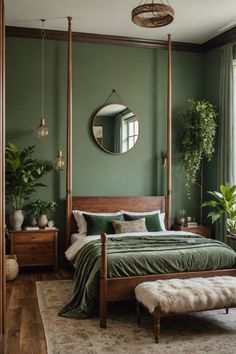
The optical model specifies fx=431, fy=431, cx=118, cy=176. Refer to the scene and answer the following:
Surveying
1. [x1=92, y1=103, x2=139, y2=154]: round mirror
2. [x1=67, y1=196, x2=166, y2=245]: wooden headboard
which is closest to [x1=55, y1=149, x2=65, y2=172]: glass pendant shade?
[x1=67, y1=196, x2=166, y2=245]: wooden headboard

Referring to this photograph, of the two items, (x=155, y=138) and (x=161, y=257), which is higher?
(x=155, y=138)

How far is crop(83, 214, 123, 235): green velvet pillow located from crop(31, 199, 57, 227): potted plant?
51 cm

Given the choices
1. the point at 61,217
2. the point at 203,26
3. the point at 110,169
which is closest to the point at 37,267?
the point at 61,217

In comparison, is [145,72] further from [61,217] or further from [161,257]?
[161,257]

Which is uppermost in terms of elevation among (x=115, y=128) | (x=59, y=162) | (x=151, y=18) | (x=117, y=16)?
(x=117, y=16)

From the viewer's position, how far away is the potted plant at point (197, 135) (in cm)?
628

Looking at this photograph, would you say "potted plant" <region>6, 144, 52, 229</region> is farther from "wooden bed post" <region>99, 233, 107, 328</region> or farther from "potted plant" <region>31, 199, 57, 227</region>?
"wooden bed post" <region>99, 233, 107, 328</region>

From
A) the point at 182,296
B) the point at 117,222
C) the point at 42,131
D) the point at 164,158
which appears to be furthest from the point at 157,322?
the point at 164,158

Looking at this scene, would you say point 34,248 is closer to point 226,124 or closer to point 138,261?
point 138,261

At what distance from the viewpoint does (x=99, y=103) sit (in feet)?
21.1

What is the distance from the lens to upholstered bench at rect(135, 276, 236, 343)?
11.6 ft

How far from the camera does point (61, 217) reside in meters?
6.24

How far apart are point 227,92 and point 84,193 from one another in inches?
100.0

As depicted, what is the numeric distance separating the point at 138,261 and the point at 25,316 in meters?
Answer: 1.20
